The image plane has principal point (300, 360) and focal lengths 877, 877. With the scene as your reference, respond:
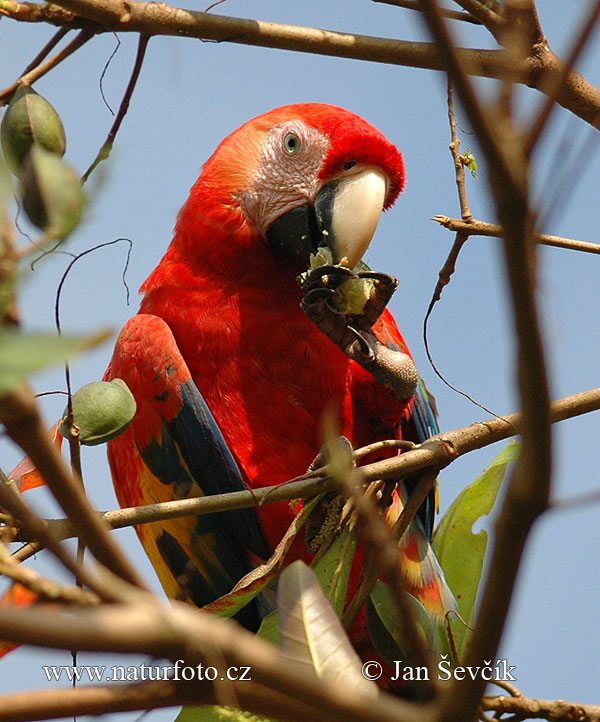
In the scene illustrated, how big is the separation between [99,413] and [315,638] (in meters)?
0.53

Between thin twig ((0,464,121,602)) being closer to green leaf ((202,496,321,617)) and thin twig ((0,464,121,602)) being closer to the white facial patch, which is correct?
green leaf ((202,496,321,617))

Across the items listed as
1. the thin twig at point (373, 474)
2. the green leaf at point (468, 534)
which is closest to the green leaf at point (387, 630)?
the thin twig at point (373, 474)

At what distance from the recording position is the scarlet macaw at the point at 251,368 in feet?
5.71

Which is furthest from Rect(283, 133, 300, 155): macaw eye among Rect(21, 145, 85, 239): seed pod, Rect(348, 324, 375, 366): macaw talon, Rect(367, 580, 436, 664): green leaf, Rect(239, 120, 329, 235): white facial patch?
Rect(21, 145, 85, 239): seed pod

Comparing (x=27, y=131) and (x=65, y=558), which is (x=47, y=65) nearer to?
(x=27, y=131)

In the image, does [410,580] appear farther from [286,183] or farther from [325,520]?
[286,183]

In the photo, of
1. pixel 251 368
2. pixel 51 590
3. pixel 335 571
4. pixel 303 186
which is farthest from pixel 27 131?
pixel 303 186

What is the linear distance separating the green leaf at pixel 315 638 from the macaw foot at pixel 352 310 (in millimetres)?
974

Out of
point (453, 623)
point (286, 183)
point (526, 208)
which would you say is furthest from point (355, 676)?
point (286, 183)

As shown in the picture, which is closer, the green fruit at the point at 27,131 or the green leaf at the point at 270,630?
the green fruit at the point at 27,131

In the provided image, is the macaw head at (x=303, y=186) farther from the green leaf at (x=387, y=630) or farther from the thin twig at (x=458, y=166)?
the green leaf at (x=387, y=630)

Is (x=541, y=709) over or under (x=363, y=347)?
under

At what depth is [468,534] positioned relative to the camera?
1.56 metres

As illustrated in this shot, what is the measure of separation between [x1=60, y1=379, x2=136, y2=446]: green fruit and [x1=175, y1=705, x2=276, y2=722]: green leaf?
37 cm
